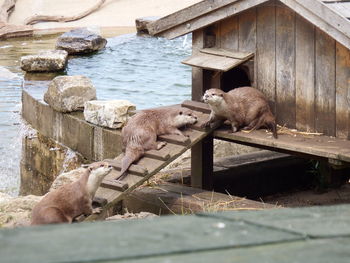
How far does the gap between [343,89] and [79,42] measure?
1044cm

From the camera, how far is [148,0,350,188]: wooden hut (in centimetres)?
643

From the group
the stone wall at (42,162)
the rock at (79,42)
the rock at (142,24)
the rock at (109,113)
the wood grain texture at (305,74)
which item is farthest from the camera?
the rock at (142,24)

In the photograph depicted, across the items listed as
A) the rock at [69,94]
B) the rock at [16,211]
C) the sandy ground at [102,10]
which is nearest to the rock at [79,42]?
the sandy ground at [102,10]

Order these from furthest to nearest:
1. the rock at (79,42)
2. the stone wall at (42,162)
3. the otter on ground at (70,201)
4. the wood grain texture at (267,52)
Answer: the rock at (79,42) < the stone wall at (42,162) < the wood grain texture at (267,52) < the otter on ground at (70,201)

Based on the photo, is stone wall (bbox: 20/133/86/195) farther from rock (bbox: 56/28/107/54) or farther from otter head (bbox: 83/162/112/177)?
rock (bbox: 56/28/107/54)

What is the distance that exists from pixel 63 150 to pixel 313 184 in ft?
10.4

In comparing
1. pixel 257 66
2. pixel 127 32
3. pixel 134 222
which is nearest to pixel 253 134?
pixel 257 66

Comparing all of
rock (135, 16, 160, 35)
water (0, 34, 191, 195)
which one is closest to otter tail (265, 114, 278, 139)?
water (0, 34, 191, 195)

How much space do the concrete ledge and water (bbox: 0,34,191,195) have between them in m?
0.46

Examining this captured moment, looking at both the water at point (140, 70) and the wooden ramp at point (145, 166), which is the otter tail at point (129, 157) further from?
the water at point (140, 70)

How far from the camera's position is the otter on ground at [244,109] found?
7.03 m

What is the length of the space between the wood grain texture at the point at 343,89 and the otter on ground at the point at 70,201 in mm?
1983

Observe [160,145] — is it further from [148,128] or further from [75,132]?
[75,132]

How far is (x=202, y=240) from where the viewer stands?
1824mm
